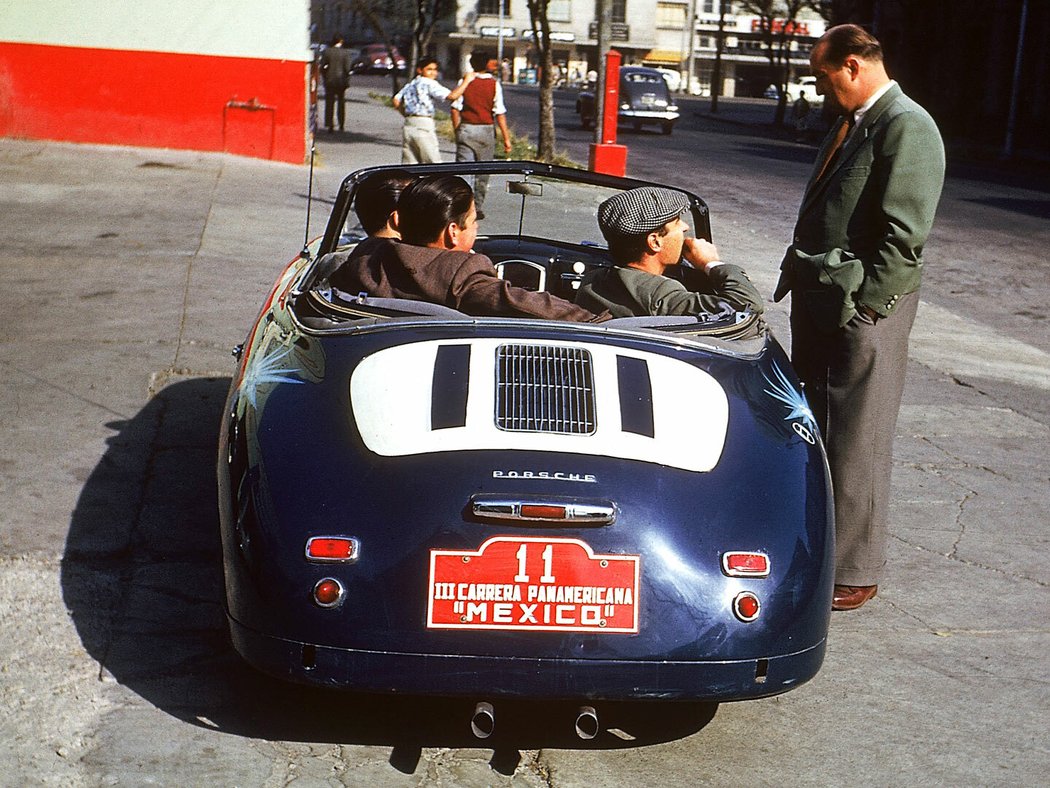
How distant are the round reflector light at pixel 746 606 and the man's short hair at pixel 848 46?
2.17m

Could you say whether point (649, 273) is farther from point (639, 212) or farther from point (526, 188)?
point (526, 188)

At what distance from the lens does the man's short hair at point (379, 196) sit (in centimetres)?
506

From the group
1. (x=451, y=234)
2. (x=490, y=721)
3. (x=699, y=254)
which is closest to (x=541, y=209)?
(x=699, y=254)

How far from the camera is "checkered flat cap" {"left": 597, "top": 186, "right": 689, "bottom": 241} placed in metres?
4.33

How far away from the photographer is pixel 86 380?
703 cm

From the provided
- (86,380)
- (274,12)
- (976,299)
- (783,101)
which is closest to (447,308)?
(86,380)

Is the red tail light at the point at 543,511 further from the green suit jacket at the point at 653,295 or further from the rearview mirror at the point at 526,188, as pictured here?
the rearview mirror at the point at 526,188

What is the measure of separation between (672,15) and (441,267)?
9807 cm

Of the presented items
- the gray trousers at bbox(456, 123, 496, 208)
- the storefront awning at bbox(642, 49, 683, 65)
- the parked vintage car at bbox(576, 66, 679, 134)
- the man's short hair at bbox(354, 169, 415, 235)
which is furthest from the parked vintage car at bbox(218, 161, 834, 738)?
the storefront awning at bbox(642, 49, 683, 65)

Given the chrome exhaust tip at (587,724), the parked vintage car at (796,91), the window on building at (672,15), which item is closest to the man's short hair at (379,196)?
the chrome exhaust tip at (587,724)

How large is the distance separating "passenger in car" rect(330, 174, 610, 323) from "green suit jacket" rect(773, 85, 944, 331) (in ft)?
2.80

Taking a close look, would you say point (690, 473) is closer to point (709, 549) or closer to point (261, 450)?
point (709, 549)

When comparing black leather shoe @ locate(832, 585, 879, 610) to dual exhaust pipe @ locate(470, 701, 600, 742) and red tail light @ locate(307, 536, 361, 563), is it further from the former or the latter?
red tail light @ locate(307, 536, 361, 563)

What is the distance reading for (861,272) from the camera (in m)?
4.55
